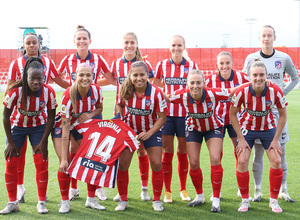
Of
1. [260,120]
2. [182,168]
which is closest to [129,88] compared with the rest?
[182,168]

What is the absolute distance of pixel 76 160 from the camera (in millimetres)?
3672

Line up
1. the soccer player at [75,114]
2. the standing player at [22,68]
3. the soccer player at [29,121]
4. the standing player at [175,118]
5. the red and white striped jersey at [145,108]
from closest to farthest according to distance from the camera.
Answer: the soccer player at [29,121], the soccer player at [75,114], the red and white striped jersey at [145,108], the standing player at [22,68], the standing player at [175,118]

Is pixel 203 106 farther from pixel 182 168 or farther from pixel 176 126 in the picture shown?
pixel 182 168

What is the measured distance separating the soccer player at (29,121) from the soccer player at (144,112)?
76 centimetres

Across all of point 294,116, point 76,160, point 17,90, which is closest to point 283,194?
point 76,160

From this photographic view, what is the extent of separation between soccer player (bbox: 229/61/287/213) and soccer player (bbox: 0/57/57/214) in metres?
1.90

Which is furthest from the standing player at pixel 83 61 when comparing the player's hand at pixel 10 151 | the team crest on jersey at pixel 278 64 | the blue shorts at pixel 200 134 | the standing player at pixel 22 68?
the team crest on jersey at pixel 278 64

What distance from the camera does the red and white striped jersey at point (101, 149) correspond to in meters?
3.62

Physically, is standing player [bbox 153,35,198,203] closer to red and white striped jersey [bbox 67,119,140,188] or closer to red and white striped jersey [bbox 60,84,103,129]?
red and white striped jersey [bbox 67,119,140,188]

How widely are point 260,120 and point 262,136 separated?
17 centimetres

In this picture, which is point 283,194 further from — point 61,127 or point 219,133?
point 61,127

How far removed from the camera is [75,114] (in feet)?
12.5

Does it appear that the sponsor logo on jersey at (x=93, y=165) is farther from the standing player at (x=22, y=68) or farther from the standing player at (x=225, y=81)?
the standing player at (x=225, y=81)

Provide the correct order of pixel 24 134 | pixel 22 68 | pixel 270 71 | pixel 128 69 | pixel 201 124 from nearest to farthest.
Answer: pixel 24 134, pixel 201 124, pixel 22 68, pixel 270 71, pixel 128 69
